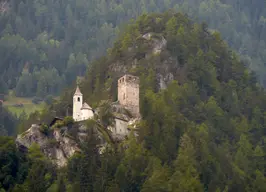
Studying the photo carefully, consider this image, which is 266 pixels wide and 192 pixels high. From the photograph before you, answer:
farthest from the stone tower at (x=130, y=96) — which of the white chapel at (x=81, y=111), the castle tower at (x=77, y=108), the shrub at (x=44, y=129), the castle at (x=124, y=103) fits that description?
the shrub at (x=44, y=129)

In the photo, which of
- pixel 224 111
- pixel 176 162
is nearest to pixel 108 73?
pixel 224 111

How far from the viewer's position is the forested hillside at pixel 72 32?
5531 inches

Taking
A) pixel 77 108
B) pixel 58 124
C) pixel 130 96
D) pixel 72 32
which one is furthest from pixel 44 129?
pixel 72 32

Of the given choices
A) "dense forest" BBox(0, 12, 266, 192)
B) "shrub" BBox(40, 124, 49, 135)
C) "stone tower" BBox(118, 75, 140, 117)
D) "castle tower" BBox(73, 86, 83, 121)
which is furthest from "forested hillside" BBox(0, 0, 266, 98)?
"shrub" BBox(40, 124, 49, 135)

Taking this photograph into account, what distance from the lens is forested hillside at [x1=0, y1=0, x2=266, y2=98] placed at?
140500 mm

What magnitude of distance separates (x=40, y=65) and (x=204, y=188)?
79.8m

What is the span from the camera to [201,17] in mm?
153875

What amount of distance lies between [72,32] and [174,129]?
282 feet

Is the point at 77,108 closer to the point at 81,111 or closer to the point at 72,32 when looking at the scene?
the point at 81,111

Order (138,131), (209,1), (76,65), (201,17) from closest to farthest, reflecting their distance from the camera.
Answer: (138,131) < (76,65) < (201,17) < (209,1)

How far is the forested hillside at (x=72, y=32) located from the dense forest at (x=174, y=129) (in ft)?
132

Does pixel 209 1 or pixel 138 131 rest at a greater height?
pixel 209 1

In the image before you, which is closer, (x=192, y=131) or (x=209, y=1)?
(x=192, y=131)

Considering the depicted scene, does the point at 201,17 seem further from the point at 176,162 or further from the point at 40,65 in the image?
the point at 176,162
